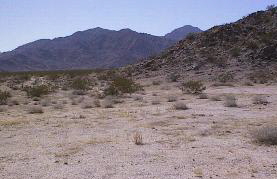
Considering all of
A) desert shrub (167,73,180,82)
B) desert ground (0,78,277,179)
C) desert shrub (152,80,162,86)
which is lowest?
desert ground (0,78,277,179)

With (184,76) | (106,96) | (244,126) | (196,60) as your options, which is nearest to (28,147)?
(244,126)

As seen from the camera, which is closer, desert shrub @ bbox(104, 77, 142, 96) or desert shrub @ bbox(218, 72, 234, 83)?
desert shrub @ bbox(104, 77, 142, 96)

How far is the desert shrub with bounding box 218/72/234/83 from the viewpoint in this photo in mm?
35031

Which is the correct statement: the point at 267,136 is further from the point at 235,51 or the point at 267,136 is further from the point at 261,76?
the point at 235,51

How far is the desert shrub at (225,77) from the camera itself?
35031 millimetres

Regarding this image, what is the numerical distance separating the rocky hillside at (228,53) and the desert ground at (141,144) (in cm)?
1957

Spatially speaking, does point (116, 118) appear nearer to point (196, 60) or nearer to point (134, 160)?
point (134, 160)

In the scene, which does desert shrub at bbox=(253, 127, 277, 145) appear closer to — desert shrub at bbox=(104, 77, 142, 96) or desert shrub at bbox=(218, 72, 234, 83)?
desert shrub at bbox=(104, 77, 142, 96)

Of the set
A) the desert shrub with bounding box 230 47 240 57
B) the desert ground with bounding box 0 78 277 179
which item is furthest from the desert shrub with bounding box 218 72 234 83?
the desert ground with bounding box 0 78 277 179

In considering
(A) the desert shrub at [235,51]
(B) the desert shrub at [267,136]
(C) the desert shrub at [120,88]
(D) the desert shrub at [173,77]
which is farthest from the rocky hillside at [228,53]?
(B) the desert shrub at [267,136]

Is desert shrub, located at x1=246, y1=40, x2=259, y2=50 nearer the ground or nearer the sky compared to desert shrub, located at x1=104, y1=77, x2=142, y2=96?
nearer the sky

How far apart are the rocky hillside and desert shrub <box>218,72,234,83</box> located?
0.44 meters

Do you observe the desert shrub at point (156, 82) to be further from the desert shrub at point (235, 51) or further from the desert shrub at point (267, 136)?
the desert shrub at point (267, 136)

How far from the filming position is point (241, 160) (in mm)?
10000
